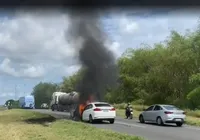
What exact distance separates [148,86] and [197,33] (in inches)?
555

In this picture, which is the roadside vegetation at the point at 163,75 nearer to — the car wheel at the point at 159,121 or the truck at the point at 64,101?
the truck at the point at 64,101

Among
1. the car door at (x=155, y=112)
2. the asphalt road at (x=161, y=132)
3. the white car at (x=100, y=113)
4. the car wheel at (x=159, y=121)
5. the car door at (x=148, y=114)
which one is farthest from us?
the car door at (x=148, y=114)

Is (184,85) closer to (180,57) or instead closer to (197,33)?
(180,57)

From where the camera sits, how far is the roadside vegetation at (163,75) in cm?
4275

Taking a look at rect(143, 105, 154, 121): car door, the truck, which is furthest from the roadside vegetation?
rect(143, 105, 154, 121): car door

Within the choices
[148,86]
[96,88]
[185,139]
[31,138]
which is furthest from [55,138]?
[148,86]

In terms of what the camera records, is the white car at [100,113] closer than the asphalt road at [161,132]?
No

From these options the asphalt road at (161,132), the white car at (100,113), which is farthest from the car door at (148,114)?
Answer: the asphalt road at (161,132)

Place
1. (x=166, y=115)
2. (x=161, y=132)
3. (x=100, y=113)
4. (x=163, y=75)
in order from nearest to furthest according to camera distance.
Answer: (x=161, y=132) < (x=166, y=115) < (x=100, y=113) < (x=163, y=75)

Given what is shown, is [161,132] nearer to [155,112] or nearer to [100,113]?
[155,112]

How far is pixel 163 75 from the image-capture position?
48.8m

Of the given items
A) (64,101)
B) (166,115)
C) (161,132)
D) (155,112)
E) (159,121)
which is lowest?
(161,132)

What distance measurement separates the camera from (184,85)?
47.2 metres

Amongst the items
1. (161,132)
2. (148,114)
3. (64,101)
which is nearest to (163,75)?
(64,101)
